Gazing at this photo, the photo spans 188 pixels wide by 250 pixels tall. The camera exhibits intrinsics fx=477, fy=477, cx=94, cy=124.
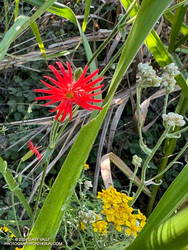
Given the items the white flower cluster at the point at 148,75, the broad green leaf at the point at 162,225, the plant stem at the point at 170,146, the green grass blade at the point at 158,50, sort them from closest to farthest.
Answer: the broad green leaf at the point at 162,225 < the white flower cluster at the point at 148,75 < the green grass blade at the point at 158,50 < the plant stem at the point at 170,146

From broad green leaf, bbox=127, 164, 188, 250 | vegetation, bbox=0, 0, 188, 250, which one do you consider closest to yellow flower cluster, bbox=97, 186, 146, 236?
vegetation, bbox=0, 0, 188, 250

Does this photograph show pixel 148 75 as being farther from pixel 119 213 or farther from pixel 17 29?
pixel 119 213

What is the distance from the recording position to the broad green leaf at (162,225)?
0.46m

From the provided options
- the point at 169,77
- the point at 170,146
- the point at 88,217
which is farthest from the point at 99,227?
the point at 170,146

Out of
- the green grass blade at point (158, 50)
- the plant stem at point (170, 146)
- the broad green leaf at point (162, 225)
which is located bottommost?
the plant stem at point (170, 146)

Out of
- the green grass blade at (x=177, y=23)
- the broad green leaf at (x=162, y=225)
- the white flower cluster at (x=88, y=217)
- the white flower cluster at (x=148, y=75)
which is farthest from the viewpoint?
the green grass blade at (x=177, y=23)

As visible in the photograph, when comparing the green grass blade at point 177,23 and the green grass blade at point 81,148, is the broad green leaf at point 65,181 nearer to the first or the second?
the green grass blade at point 81,148

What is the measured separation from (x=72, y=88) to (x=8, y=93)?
117 centimetres

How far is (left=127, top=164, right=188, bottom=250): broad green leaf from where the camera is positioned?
0.46 metres

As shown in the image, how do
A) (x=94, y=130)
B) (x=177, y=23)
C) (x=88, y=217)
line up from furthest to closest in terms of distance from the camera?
(x=177, y=23) → (x=88, y=217) → (x=94, y=130)

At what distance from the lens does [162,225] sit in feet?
1.58

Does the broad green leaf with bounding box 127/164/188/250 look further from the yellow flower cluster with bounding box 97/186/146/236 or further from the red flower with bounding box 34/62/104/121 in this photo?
the yellow flower cluster with bounding box 97/186/146/236

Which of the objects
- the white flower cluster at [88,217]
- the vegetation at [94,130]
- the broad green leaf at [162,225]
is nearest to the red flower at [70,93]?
the vegetation at [94,130]

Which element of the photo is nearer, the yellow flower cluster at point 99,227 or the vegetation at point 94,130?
the vegetation at point 94,130
